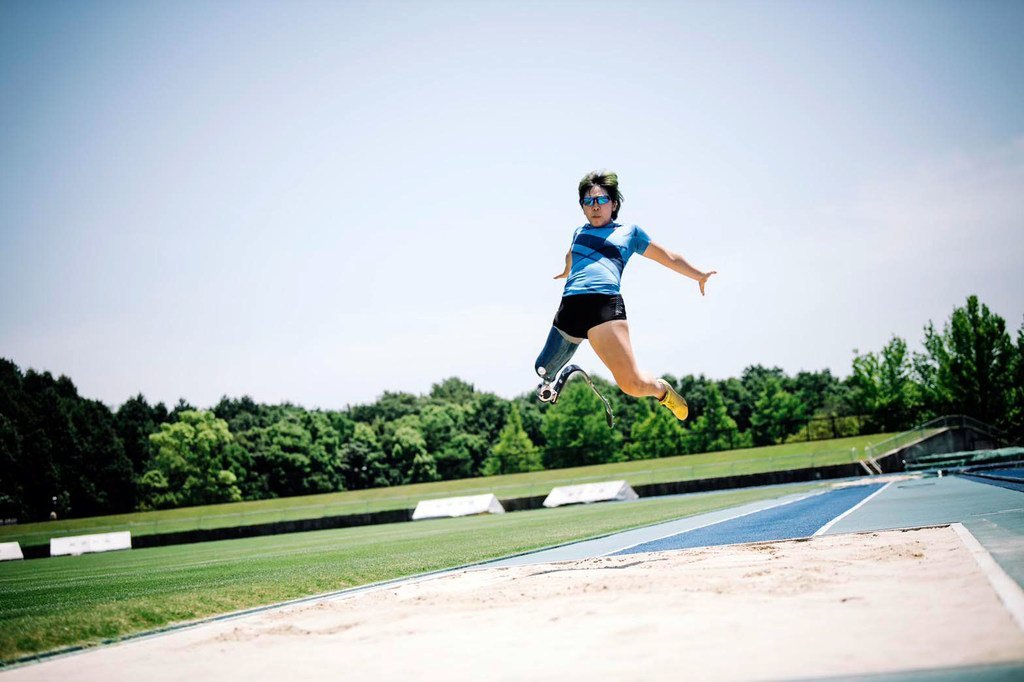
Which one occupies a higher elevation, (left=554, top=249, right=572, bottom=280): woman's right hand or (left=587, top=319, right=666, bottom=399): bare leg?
(left=554, top=249, right=572, bottom=280): woman's right hand

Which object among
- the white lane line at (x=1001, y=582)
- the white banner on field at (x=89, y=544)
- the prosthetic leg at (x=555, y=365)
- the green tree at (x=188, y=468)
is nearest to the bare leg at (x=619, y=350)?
the prosthetic leg at (x=555, y=365)

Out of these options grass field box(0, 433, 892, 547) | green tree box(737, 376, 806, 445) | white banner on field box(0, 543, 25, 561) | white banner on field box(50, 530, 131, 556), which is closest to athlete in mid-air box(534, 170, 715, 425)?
white banner on field box(50, 530, 131, 556)

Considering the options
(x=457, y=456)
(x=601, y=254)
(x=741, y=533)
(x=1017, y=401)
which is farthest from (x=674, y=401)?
(x=457, y=456)

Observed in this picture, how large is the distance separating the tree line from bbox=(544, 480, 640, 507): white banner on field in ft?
88.5

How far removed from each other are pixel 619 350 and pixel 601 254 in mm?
949

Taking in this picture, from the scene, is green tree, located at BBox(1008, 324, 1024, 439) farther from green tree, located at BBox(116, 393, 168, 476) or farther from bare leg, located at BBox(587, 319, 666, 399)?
green tree, located at BBox(116, 393, 168, 476)

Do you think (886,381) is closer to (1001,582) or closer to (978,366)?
(978,366)

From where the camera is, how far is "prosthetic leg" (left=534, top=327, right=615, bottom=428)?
729 centimetres

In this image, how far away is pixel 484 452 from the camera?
103 metres

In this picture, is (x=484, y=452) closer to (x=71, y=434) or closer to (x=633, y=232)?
(x=71, y=434)

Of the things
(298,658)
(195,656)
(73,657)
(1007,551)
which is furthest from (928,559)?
(73,657)

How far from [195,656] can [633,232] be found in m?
4.96

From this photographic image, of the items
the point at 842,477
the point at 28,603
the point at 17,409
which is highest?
the point at 17,409

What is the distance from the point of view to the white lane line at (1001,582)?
353 centimetres
